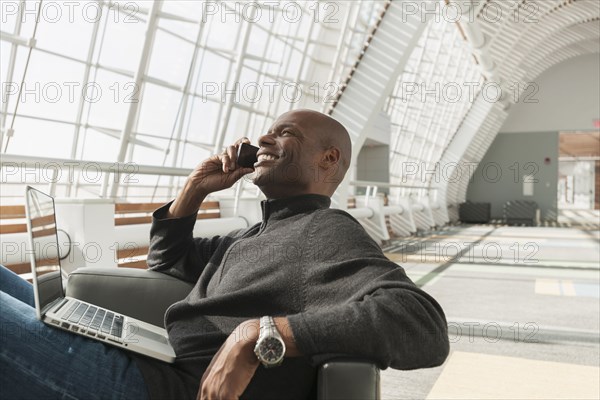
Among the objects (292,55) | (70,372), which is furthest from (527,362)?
(292,55)

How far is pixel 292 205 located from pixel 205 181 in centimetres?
42

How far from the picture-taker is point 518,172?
2564cm

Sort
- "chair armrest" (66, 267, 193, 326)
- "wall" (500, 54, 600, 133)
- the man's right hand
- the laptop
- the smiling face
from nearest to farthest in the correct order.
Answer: the laptop
the smiling face
"chair armrest" (66, 267, 193, 326)
the man's right hand
"wall" (500, 54, 600, 133)

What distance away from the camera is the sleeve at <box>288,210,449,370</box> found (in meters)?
1.19

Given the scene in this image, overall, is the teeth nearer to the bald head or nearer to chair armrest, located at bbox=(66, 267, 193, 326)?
the bald head

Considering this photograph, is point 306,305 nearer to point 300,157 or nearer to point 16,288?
point 300,157

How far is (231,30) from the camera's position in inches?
443

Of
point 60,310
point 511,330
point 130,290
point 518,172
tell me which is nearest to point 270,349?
point 60,310

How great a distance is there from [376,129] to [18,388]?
56.4ft

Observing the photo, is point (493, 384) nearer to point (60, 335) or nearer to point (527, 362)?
point (527, 362)

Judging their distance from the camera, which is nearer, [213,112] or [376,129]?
[213,112]

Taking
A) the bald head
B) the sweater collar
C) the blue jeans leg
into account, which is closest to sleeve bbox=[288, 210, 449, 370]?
the sweater collar

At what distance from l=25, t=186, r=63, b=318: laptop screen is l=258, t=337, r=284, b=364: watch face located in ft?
1.67

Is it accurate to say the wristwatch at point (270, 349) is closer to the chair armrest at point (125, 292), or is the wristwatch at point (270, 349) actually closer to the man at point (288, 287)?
the man at point (288, 287)
